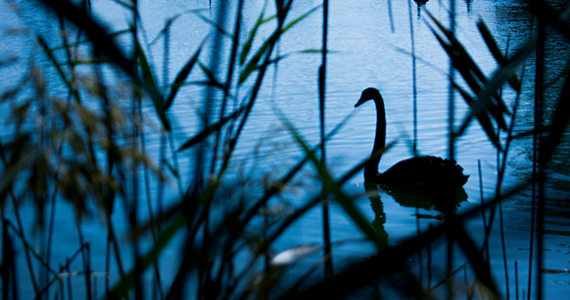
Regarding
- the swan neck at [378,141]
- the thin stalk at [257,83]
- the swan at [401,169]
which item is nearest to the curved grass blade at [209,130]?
the thin stalk at [257,83]

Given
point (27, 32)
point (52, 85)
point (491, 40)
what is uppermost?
point (27, 32)

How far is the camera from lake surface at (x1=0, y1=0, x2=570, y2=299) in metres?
2.20

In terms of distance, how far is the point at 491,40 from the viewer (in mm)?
1392

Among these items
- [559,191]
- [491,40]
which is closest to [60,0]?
[491,40]

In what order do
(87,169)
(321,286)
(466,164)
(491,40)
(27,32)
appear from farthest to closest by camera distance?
(466,164), (491,40), (27,32), (87,169), (321,286)

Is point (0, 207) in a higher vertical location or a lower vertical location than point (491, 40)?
lower

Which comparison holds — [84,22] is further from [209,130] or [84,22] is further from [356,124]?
[356,124]

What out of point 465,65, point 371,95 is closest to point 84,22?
point 465,65

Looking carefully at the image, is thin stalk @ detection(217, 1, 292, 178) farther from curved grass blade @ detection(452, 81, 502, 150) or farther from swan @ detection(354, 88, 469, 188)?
swan @ detection(354, 88, 469, 188)

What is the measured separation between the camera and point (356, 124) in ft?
16.8

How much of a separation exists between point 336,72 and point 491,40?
5851 mm

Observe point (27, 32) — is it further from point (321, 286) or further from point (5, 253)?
point (321, 286)

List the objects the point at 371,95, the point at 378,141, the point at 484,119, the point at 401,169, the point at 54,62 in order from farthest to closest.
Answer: the point at 371,95, the point at 378,141, the point at 401,169, the point at 484,119, the point at 54,62

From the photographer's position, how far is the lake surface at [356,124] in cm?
220
